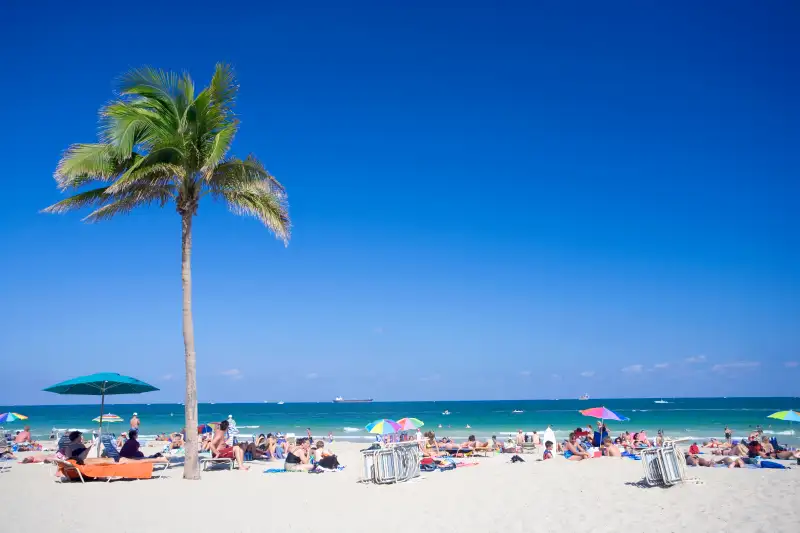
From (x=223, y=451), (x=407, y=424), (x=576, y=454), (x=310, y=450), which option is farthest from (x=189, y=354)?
(x=576, y=454)

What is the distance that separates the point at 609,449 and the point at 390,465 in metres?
9.06

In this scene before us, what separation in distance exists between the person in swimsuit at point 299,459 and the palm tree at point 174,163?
3071 mm

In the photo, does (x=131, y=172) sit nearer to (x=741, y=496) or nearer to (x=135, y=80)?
(x=135, y=80)

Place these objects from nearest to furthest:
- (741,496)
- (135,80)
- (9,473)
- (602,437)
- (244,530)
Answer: (244,530) → (741,496) → (135,80) → (9,473) → (602,437)

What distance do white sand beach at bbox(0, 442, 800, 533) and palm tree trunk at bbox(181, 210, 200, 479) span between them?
1.92ft

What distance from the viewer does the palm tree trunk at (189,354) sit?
41.6ft

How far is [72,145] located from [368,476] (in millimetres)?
9341

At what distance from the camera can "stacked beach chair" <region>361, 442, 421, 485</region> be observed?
12.8 metres

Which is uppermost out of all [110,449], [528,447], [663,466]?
[110,449]

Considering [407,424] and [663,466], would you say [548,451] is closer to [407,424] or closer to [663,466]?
[407,424]

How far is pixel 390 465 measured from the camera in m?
12.9

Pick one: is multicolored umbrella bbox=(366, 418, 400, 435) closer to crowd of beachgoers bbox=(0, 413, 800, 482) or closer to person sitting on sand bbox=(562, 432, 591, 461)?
crowd of beachgoers bbox=(0, 413, 800, 482)

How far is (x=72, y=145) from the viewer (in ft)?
40.6

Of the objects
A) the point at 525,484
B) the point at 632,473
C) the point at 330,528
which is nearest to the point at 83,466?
the point at 330,528
